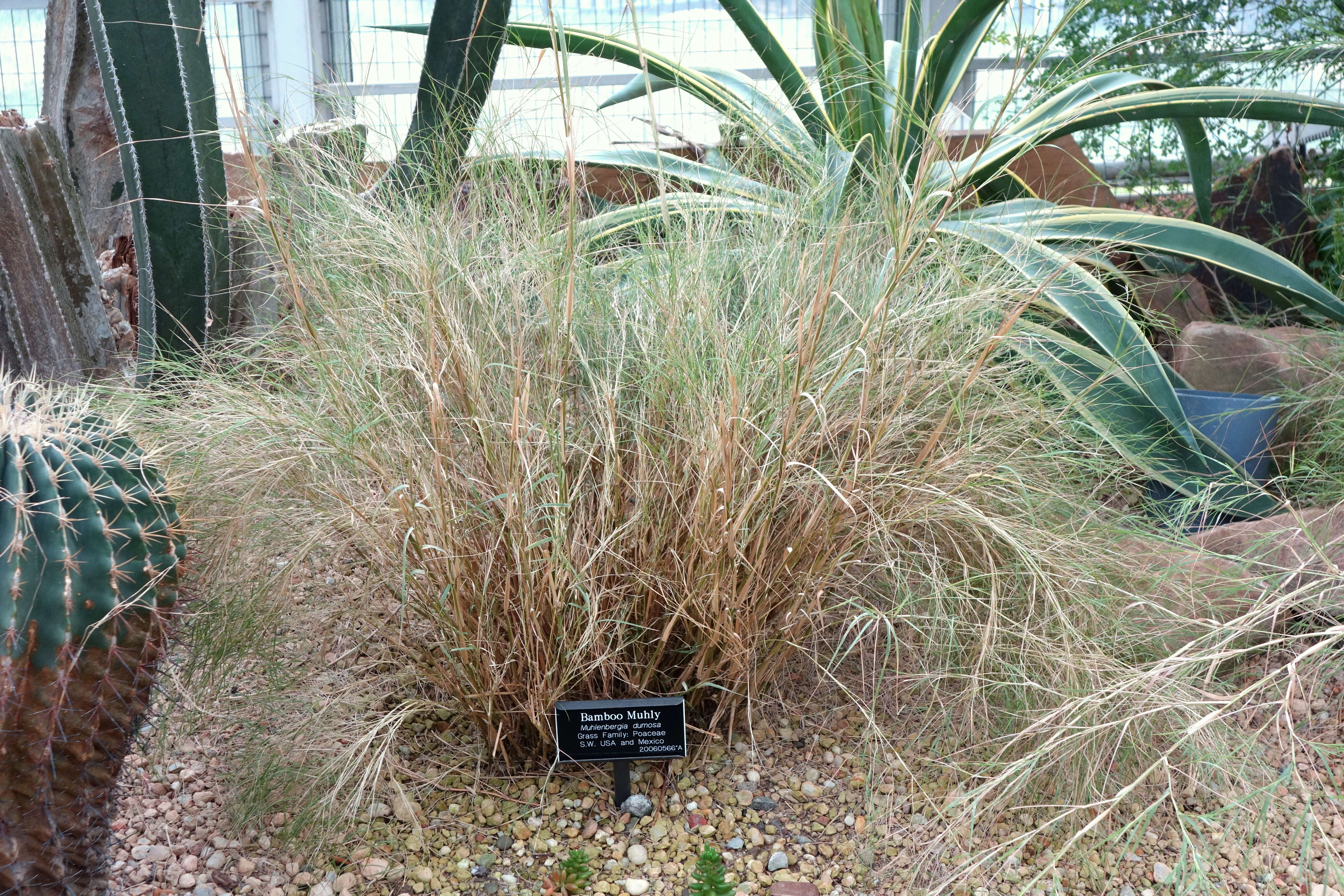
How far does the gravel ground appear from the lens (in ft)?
3.79

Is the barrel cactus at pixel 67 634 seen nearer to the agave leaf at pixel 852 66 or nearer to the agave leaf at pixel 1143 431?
the agave leaf at pixel 1143 431

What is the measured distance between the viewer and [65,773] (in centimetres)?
98

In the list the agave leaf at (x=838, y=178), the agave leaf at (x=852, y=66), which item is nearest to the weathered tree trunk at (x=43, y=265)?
the agave leaf at (x=838, y=178)

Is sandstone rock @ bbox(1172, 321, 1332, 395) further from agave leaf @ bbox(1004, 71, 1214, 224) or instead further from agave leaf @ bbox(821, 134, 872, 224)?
agave leaf @ bbox(821, 134, 872, 224)

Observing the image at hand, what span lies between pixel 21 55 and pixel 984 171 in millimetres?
4566

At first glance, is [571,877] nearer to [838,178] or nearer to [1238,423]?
[838,178]

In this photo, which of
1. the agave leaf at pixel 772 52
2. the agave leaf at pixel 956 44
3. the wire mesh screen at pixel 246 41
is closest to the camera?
the agave leaf at pixel 956 44

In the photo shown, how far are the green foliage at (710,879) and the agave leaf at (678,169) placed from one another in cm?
89

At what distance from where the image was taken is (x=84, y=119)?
234 cm

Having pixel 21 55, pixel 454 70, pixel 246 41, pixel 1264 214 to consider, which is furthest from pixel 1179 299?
pixel 21 55

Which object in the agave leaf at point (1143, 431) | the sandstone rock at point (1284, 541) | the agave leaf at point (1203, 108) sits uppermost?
the agave leaf at point (1203, 108)

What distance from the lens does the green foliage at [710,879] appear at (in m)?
0.96

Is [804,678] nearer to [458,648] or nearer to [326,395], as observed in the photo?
[458,648]

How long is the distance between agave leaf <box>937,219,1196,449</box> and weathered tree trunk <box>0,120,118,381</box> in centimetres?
159
